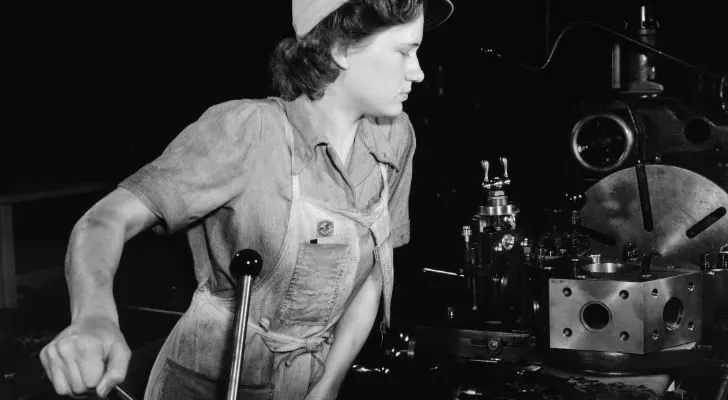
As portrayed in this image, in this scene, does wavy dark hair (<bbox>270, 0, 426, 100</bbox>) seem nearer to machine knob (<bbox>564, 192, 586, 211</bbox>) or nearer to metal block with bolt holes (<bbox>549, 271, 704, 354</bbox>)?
metal block with bolt holes (<bbox>549, 271, 704, 354</bbox>)

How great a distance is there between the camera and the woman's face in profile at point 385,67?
1.92 metres

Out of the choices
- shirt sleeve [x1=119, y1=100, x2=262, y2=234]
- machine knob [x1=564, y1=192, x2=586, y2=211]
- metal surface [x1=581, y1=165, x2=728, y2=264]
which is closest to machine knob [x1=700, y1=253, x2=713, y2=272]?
metal surface [x1=581, y1=165, x2=728, y2=264]

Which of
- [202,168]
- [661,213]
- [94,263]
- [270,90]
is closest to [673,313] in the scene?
[661,213]

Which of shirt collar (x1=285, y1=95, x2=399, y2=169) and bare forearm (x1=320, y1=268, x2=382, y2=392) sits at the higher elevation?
shirt collar (x1=285, y1=95, x2=399, y2=169)

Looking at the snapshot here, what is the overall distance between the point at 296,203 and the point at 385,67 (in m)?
0.36

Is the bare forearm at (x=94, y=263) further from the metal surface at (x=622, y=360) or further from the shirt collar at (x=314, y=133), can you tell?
the metal surface at (x=622, y=360)

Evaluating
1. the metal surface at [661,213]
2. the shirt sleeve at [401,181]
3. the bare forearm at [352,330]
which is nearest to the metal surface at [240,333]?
the bare forearm at [352,330]

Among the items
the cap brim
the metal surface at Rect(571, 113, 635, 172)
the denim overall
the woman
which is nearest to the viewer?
the woman

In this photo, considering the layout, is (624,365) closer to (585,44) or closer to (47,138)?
(585,44)

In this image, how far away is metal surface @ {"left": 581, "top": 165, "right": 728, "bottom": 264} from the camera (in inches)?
107

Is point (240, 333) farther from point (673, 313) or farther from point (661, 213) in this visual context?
point (661, 213)

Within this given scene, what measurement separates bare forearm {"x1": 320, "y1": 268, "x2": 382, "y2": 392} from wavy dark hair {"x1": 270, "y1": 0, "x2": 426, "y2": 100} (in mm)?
494

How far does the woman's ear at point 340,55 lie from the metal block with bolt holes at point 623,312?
2.78ft

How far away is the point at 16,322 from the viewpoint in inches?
153
